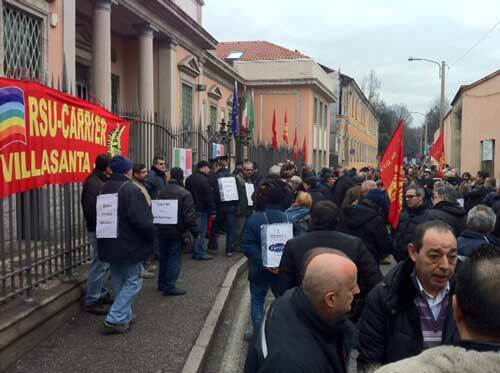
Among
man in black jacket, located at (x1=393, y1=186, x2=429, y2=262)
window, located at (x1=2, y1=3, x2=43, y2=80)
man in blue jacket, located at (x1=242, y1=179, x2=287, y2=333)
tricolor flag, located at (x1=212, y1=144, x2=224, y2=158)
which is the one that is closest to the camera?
man in black jacket, located at (x1=393, y1=186, x2=429, y2=262)

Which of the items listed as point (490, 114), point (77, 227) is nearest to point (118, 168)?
point (77, 227)

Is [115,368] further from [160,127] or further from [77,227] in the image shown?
[160,127]

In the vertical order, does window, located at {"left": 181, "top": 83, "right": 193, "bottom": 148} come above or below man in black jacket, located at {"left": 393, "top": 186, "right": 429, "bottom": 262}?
above

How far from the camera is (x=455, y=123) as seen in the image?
34281 millimetres

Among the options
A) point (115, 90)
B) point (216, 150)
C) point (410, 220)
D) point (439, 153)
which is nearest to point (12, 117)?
point (410, 220)

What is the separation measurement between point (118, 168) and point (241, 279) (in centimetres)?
381

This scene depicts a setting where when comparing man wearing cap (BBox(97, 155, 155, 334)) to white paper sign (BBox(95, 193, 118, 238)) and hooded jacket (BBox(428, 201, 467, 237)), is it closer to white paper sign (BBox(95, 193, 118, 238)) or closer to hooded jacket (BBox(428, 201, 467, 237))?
white paper sign (BBox(95, 193, 118, 238))

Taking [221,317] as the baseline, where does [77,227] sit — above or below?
above

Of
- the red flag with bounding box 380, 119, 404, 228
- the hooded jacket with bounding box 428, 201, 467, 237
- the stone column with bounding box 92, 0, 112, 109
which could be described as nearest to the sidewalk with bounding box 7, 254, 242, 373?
the red flag with bounding box 380, 119, 404, 228

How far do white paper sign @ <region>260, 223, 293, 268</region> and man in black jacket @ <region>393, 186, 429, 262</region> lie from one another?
3.61 ft

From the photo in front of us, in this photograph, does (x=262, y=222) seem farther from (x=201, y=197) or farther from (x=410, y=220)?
(x=201, y=197)

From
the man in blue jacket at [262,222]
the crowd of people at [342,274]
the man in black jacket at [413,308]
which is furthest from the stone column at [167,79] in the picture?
the man in black jacket at [413,308]

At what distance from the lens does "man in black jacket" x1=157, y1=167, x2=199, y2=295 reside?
22.3ft

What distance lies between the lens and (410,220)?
16.9 ft
